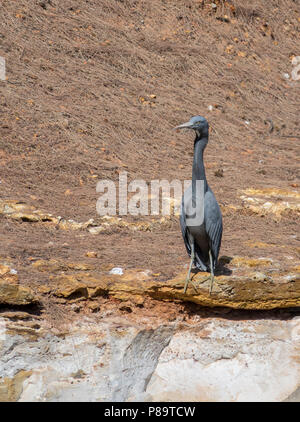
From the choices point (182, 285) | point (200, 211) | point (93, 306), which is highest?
point (200, 211)

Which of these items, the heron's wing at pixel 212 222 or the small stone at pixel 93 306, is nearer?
the heron's wing at pixel 212 222

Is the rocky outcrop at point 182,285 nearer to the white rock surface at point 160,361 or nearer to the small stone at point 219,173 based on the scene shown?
the white rock surface at point 160,361

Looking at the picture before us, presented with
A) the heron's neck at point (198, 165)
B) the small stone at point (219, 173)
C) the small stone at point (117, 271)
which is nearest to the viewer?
the heron's neck at point (198, 165)

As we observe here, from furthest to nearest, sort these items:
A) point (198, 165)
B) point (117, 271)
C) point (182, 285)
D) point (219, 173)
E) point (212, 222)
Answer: point (219, 173), point (117, 271), point (182, 285), point (212, 222), point (198, 165)

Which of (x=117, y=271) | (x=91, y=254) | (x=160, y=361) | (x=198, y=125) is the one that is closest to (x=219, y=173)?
(x=91, y=254)

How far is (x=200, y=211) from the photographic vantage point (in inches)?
218

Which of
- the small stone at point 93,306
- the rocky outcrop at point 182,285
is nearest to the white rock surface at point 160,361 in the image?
the small stone at point 93,306

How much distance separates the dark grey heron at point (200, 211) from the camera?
5547 mm

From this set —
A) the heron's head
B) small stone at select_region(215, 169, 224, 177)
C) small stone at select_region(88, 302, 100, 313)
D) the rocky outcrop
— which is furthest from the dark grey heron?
small stone at select_region(215, 169, 224, 177)

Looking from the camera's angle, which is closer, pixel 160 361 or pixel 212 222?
pixel 212 222

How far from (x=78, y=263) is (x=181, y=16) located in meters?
9.86

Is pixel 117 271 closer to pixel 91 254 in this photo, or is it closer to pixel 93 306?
pixel 93 306
